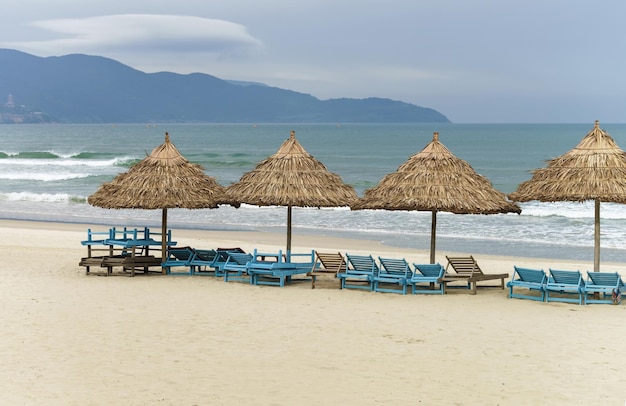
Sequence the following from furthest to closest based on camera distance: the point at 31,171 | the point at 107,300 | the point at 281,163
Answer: the point at 31,171 → the point at 281,163 → the point at 107,300

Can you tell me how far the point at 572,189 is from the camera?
13.7 meters

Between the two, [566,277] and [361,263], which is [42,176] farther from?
[566,277]

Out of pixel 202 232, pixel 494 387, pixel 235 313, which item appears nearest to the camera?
pixel 494 387

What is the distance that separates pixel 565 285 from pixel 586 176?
1936mm

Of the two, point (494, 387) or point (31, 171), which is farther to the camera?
point (31, 171)

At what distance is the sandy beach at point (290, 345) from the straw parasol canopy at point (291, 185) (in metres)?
1.56

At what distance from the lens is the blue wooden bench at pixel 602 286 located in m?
13.2

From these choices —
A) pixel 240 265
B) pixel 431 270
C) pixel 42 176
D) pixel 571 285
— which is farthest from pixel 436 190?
pixel 42 176

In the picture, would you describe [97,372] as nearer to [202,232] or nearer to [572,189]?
[572,189]

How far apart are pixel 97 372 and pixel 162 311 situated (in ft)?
10.3

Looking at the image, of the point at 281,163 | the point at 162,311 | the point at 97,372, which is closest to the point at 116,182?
the point at 281,163

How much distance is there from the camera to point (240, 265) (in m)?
14.9

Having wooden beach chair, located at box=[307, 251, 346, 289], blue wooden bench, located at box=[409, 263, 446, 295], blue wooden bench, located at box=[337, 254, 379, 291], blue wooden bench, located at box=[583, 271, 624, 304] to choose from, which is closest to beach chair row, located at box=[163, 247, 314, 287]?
wooden beach chair, located at box=[307, 251, 346, 289]

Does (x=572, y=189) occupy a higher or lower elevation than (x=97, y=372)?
higher
